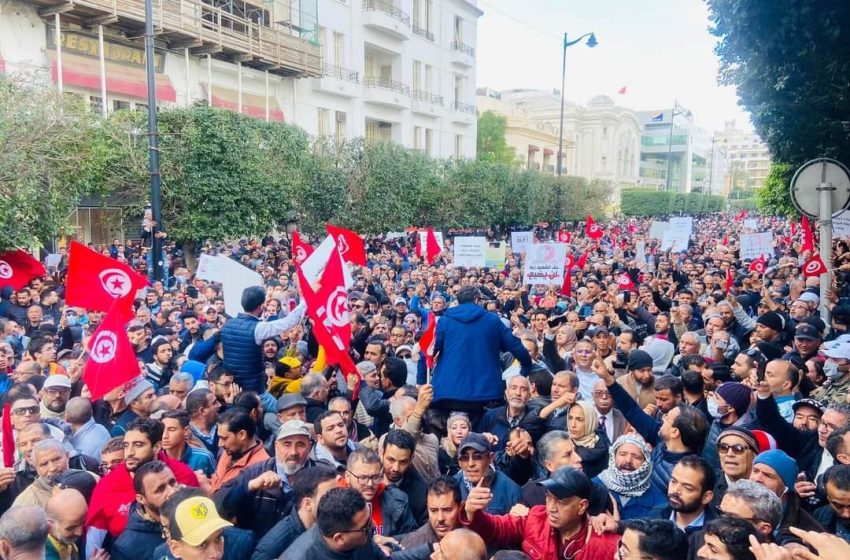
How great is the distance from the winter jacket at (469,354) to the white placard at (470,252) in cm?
773

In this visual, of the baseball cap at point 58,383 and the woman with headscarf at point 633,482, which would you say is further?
the baseball cap at point 58,383

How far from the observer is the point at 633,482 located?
343 cm

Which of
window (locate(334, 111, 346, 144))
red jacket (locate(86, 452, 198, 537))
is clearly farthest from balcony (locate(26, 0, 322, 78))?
red jacket (locate(86, 452, 198, 537))

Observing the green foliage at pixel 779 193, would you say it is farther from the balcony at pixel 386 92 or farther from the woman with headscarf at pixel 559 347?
the balcony at pixel 386 92

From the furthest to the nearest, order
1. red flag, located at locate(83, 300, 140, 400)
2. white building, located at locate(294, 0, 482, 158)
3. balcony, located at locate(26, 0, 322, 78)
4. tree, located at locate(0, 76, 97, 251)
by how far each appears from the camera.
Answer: white building, located at locate(294, 0, 482, 158), balcony, located at locate(26, 0, 322, 78), tree, located at locate(0, 76, 97, 251), red flag, located at locate(83, 300, 140, 400)

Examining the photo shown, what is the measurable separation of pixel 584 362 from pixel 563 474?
282cm

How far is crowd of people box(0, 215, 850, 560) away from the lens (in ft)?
9.45

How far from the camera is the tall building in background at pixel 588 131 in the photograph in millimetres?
69375

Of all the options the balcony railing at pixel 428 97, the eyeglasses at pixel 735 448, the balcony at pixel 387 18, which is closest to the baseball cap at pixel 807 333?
the eyeglasses at pixel 735 448

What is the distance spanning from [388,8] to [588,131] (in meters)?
46.5

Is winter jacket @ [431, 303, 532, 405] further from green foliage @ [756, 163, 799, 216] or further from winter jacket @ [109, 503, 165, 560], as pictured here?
green foliage @ [756, 163, 799, 216]

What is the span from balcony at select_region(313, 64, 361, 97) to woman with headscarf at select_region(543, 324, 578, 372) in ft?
83.0

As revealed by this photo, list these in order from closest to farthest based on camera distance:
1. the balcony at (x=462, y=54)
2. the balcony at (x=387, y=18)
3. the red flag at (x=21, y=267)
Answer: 1. the red flag at (x=21, y=267)
2. the balcony at (x=387, y=18)
3. the balcony at (x=462, y=54)

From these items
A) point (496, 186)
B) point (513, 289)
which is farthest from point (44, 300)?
point (496, 186)
